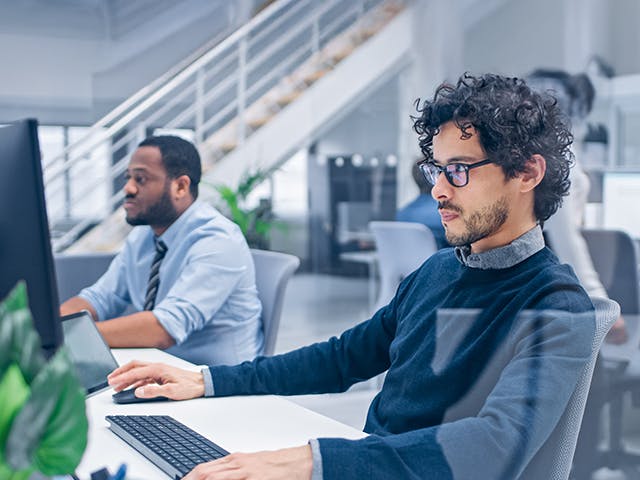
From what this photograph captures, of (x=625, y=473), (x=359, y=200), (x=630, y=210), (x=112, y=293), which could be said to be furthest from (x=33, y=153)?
(x=359, y=200)

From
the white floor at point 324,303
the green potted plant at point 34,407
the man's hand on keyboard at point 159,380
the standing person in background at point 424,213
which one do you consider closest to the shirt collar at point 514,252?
the man's hand on keyboard at point 159,380

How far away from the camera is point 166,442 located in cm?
106

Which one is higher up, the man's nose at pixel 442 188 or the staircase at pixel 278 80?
the staircase at pixel 278 80

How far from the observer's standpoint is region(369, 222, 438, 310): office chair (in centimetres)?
315

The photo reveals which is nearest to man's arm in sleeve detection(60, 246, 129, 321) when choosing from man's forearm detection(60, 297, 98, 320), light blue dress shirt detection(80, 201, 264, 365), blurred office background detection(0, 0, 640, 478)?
man's forearm detection(60, 297, 98, 320)

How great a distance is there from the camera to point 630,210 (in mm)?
2934

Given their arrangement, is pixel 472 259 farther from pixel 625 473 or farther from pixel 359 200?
pixel 359 200

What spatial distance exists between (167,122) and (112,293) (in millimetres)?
1958

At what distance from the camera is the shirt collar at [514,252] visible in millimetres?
1132

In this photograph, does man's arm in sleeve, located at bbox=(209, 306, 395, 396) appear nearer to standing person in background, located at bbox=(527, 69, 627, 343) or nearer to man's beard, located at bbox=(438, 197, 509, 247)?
man's beard, located at bbox=(438, 197, 509, 247)

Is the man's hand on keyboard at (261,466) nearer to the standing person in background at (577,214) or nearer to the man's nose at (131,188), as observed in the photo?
the standing person in background at (577,214)

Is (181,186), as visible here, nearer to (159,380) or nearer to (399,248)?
(159,380)

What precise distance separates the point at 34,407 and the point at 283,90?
401 cm

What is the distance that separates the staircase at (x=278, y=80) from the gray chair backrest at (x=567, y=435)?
10.7 feet
